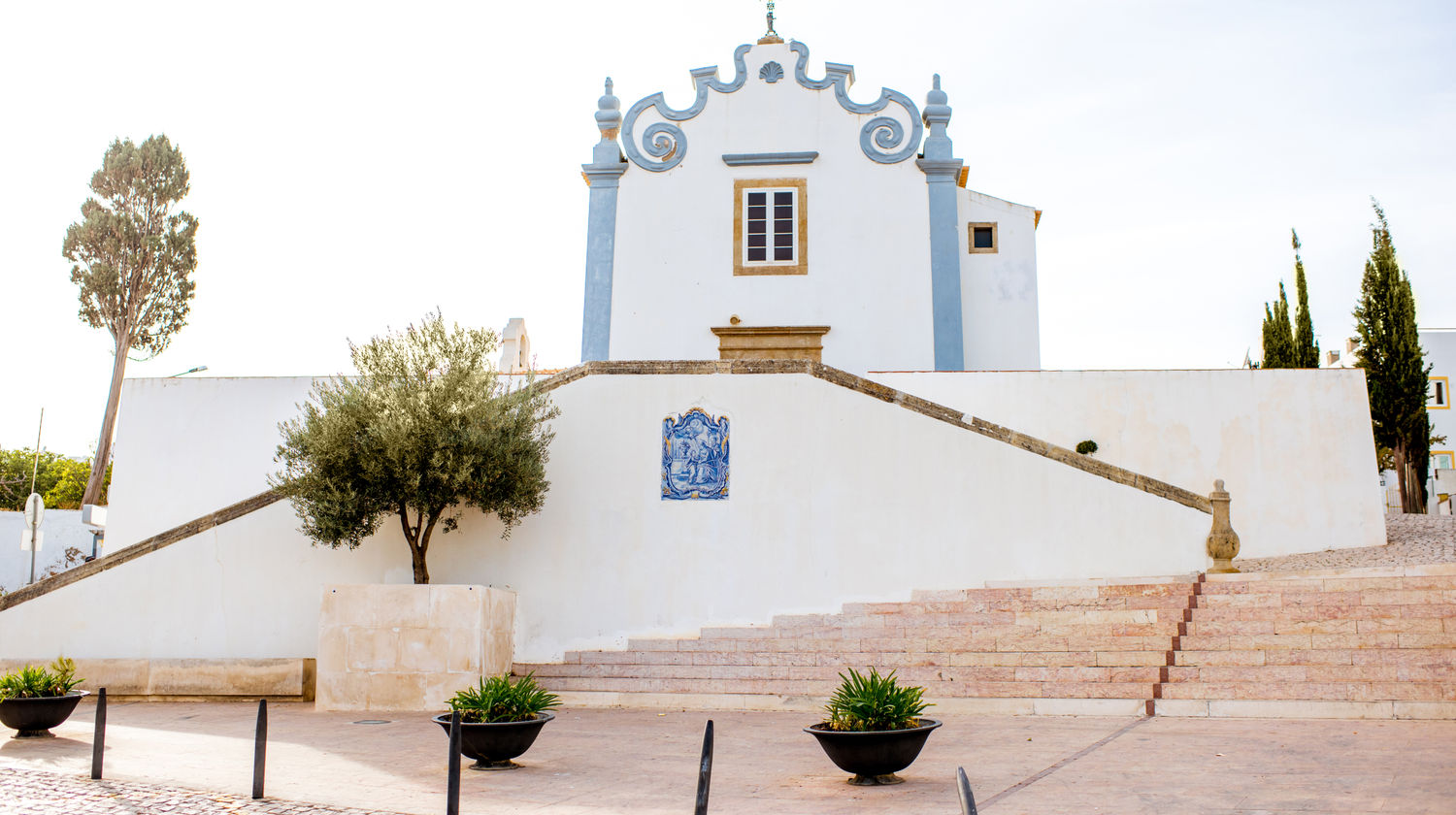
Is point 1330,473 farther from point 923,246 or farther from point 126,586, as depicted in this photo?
point 126,586

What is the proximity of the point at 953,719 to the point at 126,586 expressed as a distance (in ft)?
32.4

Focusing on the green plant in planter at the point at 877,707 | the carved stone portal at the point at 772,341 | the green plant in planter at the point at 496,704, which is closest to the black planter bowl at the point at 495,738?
the green plant in planter at the point at 496,704

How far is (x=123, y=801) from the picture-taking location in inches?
283

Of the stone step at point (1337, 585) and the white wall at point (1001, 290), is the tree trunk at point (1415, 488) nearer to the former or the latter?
the white wall at point (1001, 290)

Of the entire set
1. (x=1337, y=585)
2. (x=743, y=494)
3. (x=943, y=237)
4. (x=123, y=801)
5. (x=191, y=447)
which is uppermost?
(x=943, y=237)

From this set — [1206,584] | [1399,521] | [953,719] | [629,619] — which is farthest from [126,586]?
[1399,521]

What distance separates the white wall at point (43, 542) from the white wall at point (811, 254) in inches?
1021

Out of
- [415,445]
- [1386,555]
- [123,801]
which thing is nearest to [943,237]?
[1386,555]

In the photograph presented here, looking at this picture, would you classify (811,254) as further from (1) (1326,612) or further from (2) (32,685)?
(2) (32,685)

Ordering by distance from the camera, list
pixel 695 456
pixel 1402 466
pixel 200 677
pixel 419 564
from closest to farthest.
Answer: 1. pixel 200 677
2. pixel 419 564
3. pixel 695 456
4. pixel 1402 466

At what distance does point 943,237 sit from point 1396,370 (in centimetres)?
1151

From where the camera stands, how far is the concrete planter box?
1193cm

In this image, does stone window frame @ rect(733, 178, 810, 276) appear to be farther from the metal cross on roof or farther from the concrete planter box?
the concrete planter box

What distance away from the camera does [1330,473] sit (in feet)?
53.1
